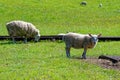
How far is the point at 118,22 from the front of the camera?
39.5 meters

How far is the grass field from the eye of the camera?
15.2 m

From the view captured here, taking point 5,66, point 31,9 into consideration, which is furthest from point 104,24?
point 5,66

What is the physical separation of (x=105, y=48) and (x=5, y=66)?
8.56m

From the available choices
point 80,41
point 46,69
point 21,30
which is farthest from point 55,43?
point 46,69

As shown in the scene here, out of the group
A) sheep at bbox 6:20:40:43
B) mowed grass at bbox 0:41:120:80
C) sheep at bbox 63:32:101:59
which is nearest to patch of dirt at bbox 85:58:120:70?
mowed grass at bbox 0:41:120:80

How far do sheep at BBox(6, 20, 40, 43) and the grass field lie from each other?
0.80m

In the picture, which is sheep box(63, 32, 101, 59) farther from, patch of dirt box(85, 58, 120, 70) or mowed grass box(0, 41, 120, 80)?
mowed grass box(0, 41, 120, 80)

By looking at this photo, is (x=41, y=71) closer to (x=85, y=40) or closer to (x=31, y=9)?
(x=85, y=40)

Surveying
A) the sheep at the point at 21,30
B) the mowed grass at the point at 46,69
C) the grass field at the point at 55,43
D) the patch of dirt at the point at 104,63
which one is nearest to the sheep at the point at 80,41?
the patch of dirt at the point at 104,63

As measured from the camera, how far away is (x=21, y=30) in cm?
2767

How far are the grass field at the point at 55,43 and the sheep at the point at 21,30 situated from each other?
797 mm

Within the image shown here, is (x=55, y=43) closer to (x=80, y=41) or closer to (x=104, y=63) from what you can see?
(x=80, y=41)

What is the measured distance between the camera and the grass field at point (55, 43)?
15195 mm

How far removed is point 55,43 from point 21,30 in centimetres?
269
